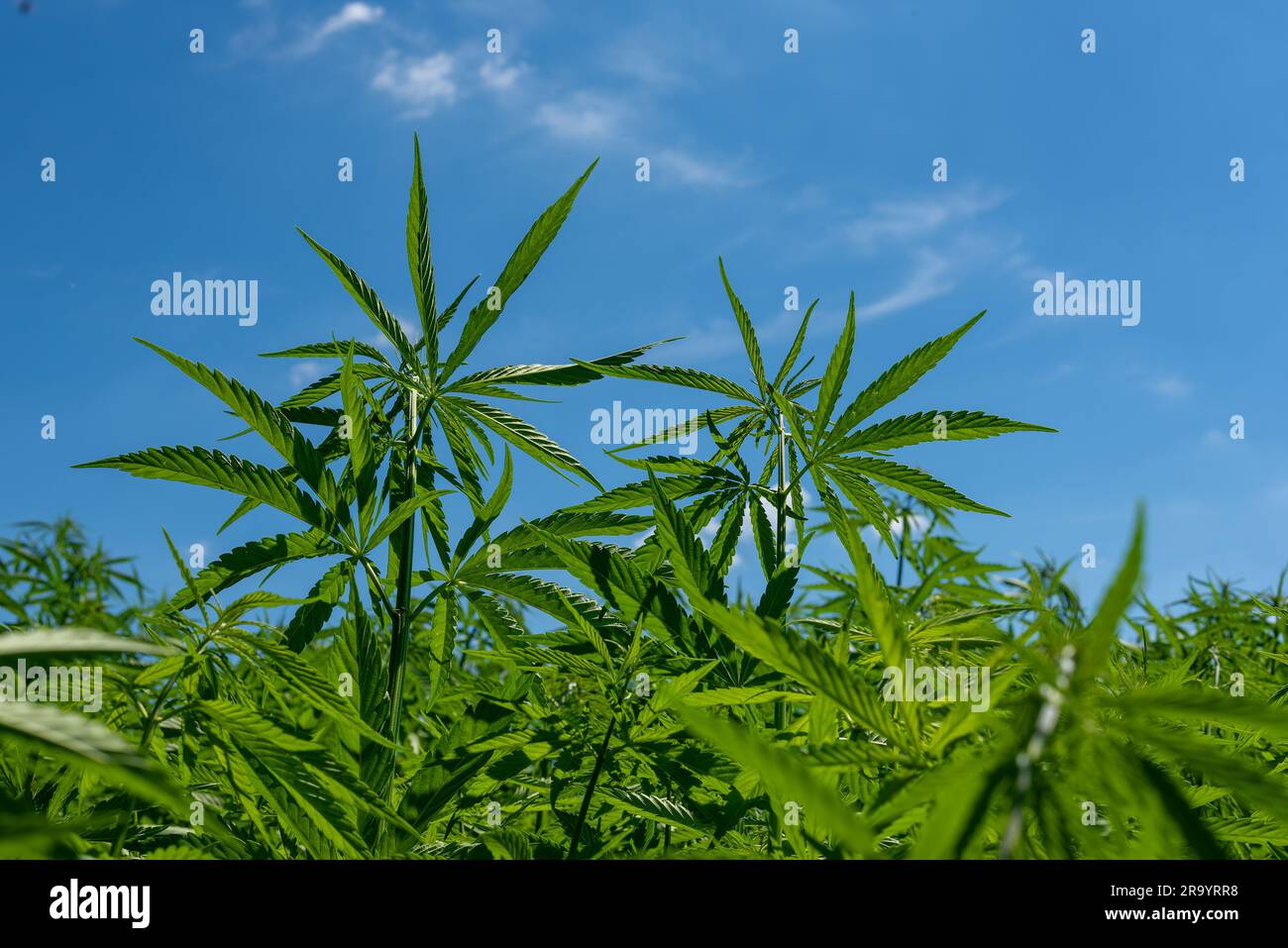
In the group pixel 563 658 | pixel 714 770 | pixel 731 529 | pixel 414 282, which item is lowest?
pixel 714 770

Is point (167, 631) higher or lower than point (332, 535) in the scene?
lower

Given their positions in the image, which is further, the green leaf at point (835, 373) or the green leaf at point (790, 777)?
the green leaf at point (835, 373)

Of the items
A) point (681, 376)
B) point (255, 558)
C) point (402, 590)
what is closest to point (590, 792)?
point (402, 590)

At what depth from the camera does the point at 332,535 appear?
111cm

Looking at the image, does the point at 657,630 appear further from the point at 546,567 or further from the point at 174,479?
the point at 174,479

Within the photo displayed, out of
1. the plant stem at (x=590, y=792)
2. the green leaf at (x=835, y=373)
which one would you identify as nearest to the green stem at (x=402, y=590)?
the plant stem at (x=590, y=792)

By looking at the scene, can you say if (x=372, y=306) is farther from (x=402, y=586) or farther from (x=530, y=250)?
(x=402, y=586)

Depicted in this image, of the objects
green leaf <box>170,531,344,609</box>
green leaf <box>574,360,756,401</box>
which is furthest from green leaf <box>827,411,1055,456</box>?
green leaf <box>170,531,344,609</box>

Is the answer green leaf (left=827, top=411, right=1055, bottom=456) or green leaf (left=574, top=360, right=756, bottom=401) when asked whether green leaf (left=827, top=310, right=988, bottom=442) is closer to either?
green leaf (left=827, top=411, right=1055, bottom=456)

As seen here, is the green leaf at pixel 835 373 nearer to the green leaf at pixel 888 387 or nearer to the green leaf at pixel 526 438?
the green leaf at pixel 888 387
